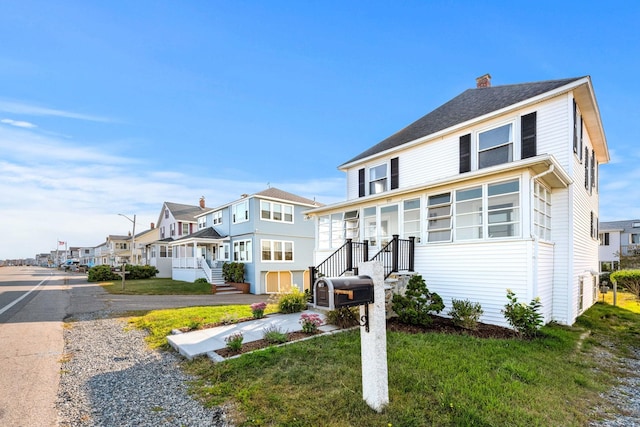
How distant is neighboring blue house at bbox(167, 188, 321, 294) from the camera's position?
20609 mm

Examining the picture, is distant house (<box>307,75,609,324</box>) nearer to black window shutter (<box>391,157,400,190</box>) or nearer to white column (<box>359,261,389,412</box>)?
black window shutter (<box>391,157,400,190</box>)

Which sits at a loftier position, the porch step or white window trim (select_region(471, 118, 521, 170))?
white window trim (select_region(471, 118, 521, 170))

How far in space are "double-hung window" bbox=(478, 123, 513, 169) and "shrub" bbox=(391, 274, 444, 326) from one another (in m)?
4.90

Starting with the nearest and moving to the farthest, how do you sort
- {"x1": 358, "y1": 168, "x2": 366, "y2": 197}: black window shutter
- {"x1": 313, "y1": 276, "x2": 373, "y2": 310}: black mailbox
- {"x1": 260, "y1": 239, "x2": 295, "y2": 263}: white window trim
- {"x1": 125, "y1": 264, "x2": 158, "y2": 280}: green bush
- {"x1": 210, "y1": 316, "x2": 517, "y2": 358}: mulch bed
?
1. {"x1": 313, "y1": 276, "x2": 373, "y2": 310}: black mailbox
2. {"x1": 210, "y1": 316, "x2": 517, "y2": 358}: mulch bed
3. {"x1": 358, "y1": 168, "x2": 366, "y2": 197}: black window shutter
4. {"x1": 260, "y1": 239, "x2": 295, "y2": 263}: white window trim
5. {"x1": 125, "y1": 264, "x2": 158, "y2": 280}: green bush

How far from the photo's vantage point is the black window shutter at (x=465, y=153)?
33.6 ft

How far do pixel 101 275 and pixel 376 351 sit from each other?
2944cm

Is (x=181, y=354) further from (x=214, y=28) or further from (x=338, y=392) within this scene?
(x=214, y=28)

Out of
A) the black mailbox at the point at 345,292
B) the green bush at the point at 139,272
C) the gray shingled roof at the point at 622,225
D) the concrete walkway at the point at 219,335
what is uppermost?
the gray shingled roof at the point at 622,225

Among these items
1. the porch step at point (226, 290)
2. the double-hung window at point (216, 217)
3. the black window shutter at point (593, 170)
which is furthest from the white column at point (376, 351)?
the double-hung window at point (216, 217)

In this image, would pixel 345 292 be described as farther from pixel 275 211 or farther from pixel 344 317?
pixel 275 211

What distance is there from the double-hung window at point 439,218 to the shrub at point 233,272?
14905 millimetres

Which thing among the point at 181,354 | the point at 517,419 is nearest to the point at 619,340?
the point at 517,419

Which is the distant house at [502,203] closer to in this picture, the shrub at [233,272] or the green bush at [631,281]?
the green bush at [631,281]

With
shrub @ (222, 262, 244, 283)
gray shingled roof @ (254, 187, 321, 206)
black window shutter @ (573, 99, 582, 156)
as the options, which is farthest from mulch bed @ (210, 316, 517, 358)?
gray shingled roof @ (254, 187, 321, 206)
